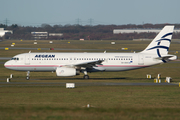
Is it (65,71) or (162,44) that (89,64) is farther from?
(162,44)

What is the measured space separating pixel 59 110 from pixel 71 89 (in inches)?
578

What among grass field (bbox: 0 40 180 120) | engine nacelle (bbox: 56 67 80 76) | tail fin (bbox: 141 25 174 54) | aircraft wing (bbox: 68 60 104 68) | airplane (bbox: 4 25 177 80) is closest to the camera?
grass field (bbox: 0 40 180 120)

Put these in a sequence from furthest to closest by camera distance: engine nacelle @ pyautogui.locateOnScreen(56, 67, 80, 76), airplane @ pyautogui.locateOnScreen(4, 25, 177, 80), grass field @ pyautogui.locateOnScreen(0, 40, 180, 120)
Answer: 1. airplane @ pyautogui.locateOnScreen(4, 25, 177, 80)
2. engine nacelle @ pyautogui.locateOnScreen(56, 67, 80, 76)
3. grass field @ pyautogui.locateOnScreen(0, 40, 180, 120)

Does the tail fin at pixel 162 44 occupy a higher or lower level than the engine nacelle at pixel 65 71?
higher

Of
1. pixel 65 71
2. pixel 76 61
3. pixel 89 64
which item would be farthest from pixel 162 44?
pixel 65 71

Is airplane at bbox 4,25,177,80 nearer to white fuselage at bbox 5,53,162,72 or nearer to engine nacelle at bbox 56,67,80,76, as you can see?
white fuselage at bbox 5,53,162,72

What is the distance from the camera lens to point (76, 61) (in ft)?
150

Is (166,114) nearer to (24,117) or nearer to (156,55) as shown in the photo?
(24,117)

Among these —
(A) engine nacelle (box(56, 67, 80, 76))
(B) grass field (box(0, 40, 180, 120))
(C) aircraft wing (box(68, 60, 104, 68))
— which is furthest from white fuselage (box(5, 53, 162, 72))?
(B) grass field (box(0, 40, 180, 120))

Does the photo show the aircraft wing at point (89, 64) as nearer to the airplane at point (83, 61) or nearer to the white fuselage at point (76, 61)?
the airplane at point (83, 61)

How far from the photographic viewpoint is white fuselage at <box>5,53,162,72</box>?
150 ft

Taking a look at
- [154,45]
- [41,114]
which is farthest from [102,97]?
[154,45]

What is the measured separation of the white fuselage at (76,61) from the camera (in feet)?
150

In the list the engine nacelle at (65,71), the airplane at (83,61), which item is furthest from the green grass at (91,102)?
the airplane at (83,61)
